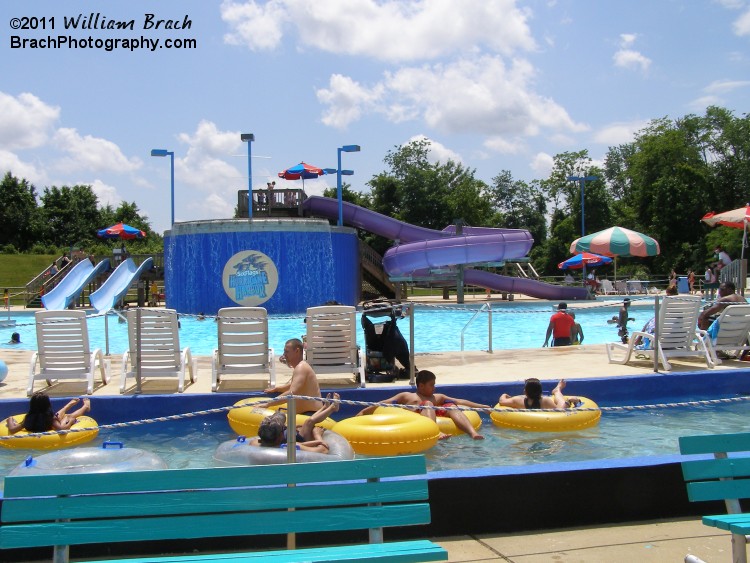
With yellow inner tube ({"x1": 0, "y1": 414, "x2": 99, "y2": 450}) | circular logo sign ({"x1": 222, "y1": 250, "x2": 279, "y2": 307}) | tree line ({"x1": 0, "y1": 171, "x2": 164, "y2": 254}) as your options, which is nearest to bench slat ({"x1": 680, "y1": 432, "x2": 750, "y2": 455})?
yellow inner tube ({"x1": 0, "y1": 414, "x2": 99, "y2": 450})

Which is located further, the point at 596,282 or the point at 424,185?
the point at 424,185

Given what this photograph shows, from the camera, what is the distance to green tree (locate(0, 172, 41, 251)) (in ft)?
181

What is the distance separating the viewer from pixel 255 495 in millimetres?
2930

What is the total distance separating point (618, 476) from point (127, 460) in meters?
3.27

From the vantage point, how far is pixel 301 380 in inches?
257

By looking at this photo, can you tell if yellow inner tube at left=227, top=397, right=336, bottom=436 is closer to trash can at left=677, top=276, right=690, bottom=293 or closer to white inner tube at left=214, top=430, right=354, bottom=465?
white inner tube at left=214, top=430, right=354, bottom=465

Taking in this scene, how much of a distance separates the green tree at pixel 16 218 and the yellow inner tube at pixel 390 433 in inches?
2181

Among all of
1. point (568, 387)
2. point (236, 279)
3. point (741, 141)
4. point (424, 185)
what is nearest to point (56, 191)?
point (424, 185)

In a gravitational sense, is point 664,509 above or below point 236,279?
below

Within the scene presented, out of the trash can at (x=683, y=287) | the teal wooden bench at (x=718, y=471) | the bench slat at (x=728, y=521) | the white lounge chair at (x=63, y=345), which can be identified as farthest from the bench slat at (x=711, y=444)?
the trash can at (x=683, y=287)

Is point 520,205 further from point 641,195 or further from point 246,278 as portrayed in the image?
point 246,278

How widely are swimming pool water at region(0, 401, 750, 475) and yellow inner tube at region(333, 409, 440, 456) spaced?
23 cm

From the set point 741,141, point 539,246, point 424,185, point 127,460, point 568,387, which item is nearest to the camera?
point 127,460

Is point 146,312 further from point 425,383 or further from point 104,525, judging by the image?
point 104,525
